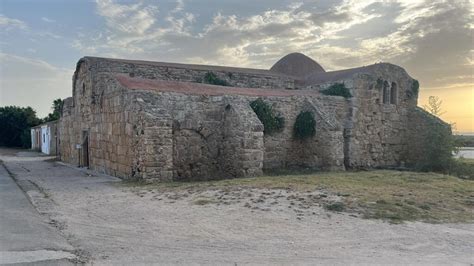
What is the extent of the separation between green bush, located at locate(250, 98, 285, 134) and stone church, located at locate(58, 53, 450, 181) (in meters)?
0.19

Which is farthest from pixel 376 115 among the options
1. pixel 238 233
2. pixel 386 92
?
pixel 238 233

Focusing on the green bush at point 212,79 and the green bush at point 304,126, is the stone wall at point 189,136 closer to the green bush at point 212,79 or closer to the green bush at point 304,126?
the green bush at point 304,126

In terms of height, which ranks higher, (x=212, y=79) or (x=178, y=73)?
(x=178, y=73)

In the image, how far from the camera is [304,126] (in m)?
15.2

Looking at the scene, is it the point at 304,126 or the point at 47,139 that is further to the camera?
the point at 47,139

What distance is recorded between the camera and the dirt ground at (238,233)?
4.87 metres

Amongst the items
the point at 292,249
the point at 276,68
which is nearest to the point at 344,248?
the point at 292,249

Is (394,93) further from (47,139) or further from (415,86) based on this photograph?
(47,139)

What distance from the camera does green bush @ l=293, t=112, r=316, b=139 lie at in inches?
595

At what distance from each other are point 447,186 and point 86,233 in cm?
958

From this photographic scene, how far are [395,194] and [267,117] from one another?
20.2ft

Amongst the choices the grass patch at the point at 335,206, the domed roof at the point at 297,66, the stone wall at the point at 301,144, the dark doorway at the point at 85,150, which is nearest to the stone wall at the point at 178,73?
the dark doorway at the point at 85,150

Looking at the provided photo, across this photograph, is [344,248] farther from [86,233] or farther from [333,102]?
[333,102]

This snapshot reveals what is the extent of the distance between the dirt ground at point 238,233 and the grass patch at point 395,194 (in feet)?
1.85
